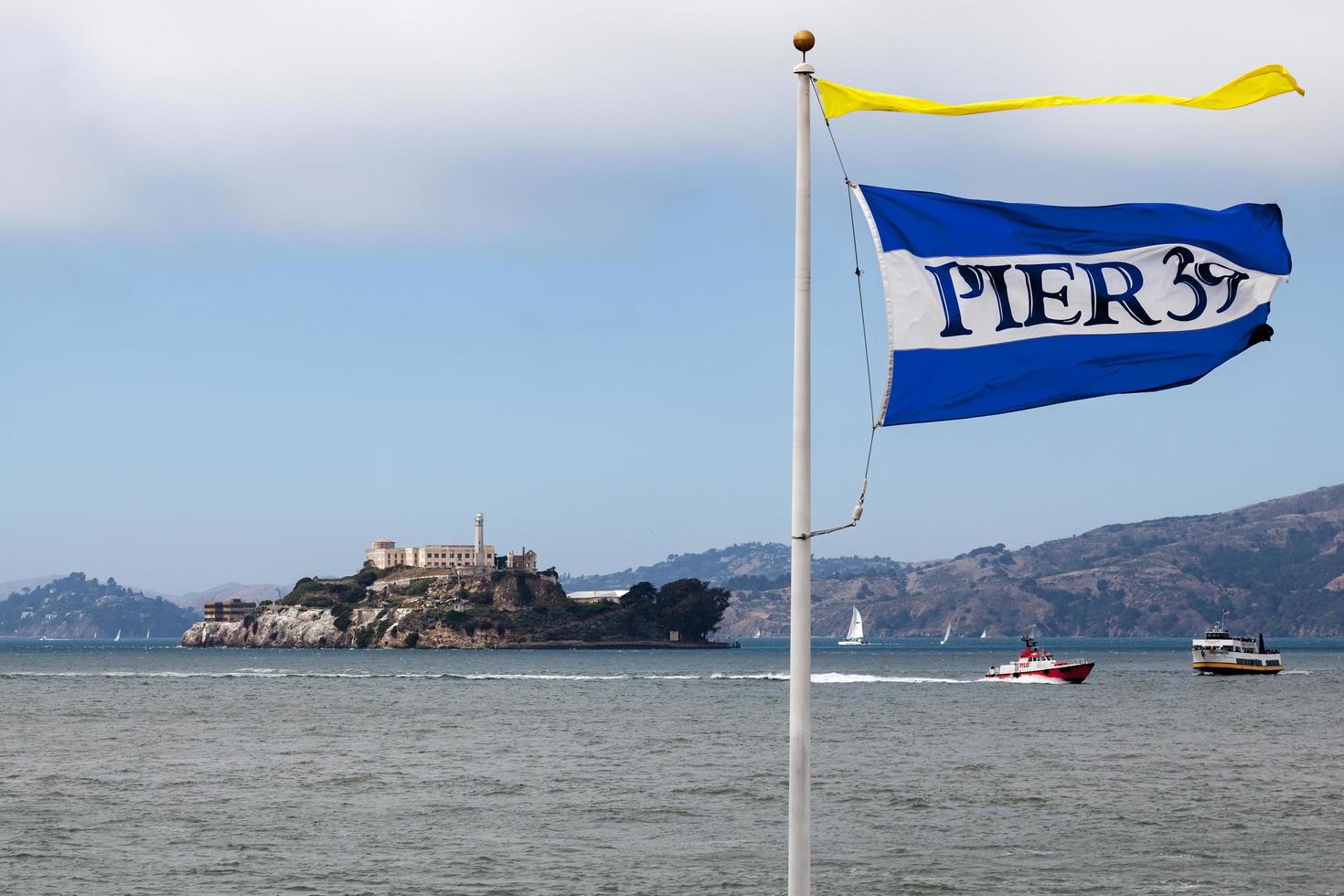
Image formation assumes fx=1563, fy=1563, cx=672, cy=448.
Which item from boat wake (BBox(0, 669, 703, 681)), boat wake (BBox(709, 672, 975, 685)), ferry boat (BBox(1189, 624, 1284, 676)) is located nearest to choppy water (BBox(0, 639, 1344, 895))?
boat wake (BBox(709, 672, 975, 685))

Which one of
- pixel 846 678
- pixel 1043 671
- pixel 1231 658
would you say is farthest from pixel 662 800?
pixel 1231 658

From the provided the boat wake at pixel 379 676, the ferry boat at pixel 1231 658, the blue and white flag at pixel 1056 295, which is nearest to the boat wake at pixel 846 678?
the boat wake at pixel 379 676

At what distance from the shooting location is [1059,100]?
543 inches

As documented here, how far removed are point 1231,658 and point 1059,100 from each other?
162419 millimetres

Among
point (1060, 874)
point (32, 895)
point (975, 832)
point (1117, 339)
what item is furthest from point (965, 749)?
point (1117, 339)

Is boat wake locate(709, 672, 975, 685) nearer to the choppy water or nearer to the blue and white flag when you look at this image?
the choppy water

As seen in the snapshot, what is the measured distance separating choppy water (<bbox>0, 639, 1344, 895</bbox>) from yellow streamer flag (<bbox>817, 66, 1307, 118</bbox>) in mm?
23602

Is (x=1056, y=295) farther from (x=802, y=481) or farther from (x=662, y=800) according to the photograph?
(x=662, y=800)

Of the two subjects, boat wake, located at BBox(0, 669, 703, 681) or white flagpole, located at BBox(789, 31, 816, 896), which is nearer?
white flagpole, located at BBox(789, 31, 816, 896)

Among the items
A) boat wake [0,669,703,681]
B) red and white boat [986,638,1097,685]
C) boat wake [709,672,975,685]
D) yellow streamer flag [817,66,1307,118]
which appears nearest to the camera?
yellow streamer flag [817,66,1307,118]

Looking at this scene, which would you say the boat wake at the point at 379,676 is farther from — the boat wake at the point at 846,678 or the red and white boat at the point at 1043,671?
the red and white boat at the point at 1043,671

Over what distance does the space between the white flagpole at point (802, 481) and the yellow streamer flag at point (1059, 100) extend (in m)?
0.28

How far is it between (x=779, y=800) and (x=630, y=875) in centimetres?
1542

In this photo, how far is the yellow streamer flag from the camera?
13.5 meters
